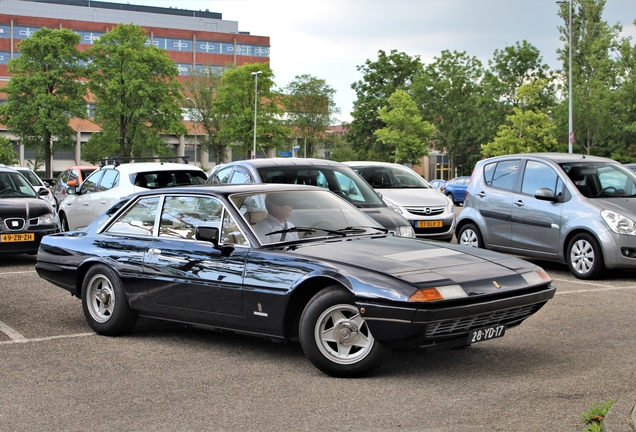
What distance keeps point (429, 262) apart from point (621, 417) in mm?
1728

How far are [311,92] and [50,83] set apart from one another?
1772 inches

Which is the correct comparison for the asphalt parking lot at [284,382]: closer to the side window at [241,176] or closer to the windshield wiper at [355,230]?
the windshield wiper at [355,230]

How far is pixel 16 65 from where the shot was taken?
55781 millimetres

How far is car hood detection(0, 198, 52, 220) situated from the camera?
1309 cm

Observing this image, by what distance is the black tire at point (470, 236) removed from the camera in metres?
13.2

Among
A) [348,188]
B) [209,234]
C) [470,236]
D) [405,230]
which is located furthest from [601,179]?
[209,234]

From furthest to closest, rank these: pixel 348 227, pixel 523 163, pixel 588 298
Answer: pixel 523 163 < pixel 588 298 < pixel 348 227

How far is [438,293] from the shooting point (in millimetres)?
5250

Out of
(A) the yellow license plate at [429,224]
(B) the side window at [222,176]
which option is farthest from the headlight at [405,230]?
(A) the yellow license plate at [429,224]

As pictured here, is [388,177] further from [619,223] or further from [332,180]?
[619,223]

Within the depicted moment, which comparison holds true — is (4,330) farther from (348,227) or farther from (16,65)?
(16,65)

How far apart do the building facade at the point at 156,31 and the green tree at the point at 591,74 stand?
42.2 metres

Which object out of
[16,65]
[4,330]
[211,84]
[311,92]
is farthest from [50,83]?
[4,330]

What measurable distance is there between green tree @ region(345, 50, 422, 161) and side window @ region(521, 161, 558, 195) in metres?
72.1
